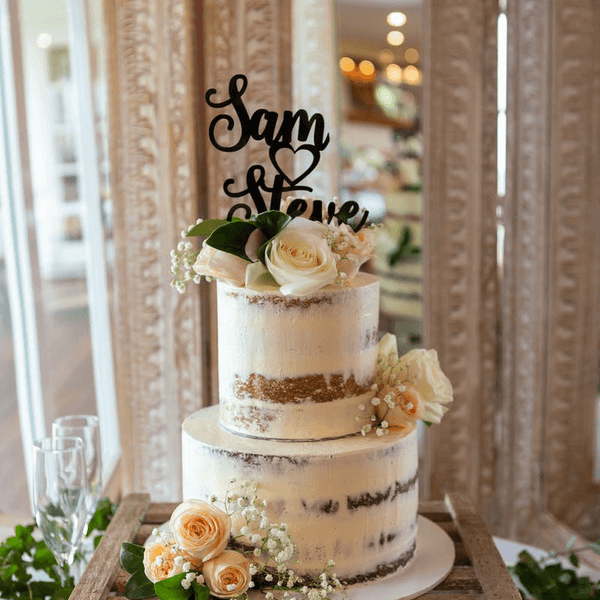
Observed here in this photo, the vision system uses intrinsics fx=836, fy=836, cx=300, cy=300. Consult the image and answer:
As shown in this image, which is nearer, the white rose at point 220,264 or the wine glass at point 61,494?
the white rose at point 220,264

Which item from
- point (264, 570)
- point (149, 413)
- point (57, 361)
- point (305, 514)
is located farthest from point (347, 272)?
point (57, 361)

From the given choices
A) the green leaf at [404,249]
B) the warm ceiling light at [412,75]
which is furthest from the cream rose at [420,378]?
the warm ceiling light at [412,75]

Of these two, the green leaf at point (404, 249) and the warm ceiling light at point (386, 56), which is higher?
the warm ceiling light at point (386, 56)

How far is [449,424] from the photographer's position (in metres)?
3.35

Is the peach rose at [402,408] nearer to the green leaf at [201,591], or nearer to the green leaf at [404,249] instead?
the green leaf at [201,591]

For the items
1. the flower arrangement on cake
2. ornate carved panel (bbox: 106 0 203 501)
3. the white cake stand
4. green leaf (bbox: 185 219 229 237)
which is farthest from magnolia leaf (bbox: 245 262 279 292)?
ornate carved panel (bbox: 106 0 203 501)

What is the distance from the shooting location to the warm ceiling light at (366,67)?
334 centimetres

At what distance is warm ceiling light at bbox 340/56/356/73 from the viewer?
3334 millimetres

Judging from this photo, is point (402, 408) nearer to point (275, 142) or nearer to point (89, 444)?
point (275, 142)

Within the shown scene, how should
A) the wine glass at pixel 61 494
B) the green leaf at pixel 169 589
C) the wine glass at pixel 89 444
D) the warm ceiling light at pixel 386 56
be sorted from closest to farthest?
the green leaf at pixel 169 589
the wine glass at pixel 61 494
the wine glass at pixel 89 444
the warm ceiling light at pixel 386 56

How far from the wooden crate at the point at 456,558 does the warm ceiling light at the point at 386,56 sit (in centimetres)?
196

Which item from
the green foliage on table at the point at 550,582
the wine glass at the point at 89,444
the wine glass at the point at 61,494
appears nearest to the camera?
the wine glass at the point at 61,494

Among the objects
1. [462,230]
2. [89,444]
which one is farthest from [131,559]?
[462,230]

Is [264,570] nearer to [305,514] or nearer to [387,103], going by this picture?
[305,514]
